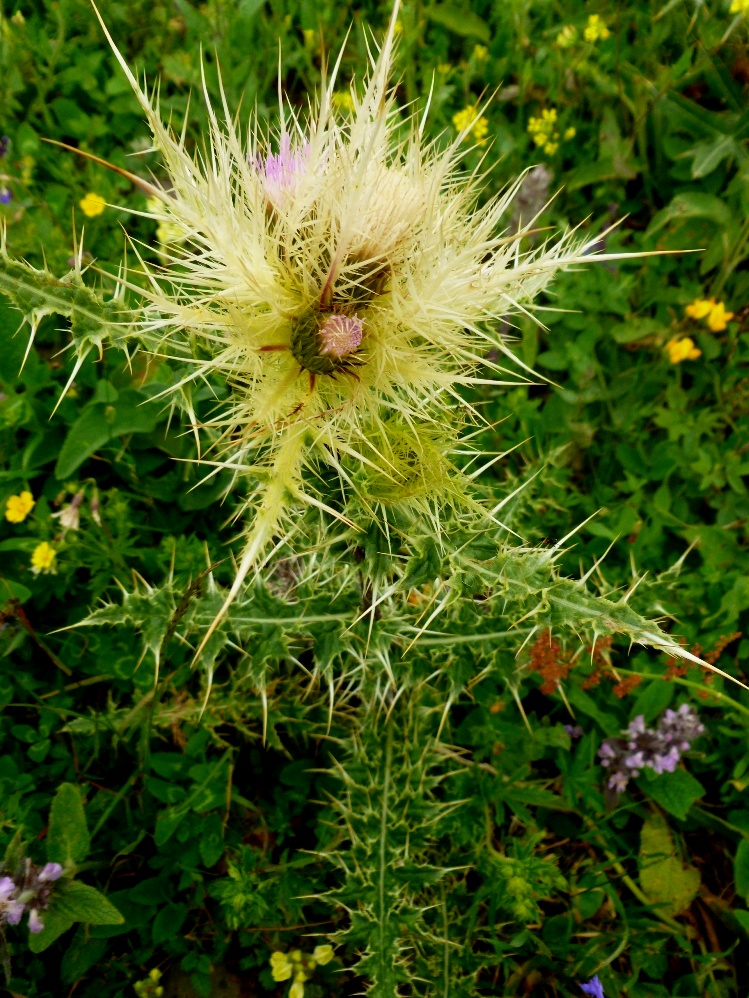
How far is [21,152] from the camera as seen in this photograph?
117 inches

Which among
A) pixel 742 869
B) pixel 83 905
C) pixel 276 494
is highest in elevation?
pixel 276 494

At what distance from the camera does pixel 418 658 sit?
1916 mm

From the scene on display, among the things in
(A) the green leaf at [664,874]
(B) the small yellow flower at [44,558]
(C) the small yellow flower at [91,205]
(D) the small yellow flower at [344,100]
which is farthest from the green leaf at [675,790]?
(C) the small yellow flower at [91,205]

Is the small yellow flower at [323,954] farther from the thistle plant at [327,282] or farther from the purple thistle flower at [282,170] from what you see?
the purple thistle flower at [282,170]

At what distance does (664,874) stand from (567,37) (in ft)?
10.5

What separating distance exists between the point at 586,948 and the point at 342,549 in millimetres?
1363

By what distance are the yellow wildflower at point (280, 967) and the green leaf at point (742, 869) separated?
133 centimetres

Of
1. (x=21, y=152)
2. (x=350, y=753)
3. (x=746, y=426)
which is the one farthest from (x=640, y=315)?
(x=21, y=152)

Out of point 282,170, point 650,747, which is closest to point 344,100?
point 282,170

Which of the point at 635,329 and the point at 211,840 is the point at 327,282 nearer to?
the point at 211,840

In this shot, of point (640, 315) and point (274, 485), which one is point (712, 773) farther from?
point (274, 485)

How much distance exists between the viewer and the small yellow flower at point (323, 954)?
1.95 m

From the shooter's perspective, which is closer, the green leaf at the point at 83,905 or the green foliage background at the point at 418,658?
the green leaf at the point at 83,905

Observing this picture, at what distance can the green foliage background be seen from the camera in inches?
76.9
